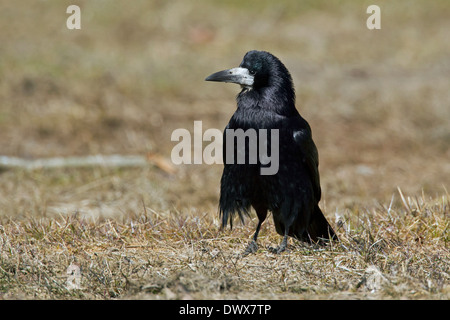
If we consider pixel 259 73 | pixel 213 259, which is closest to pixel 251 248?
pixel 213 259

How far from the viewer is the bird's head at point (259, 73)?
4.66 metres

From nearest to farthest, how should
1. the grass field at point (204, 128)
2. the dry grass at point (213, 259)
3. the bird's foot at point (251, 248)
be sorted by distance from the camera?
the dry grass at point (213, 259), the grass field at point (204, 128), the bird's foot at point (251, 248)

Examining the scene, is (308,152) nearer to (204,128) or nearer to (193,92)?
(204,128)

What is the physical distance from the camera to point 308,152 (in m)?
4.53

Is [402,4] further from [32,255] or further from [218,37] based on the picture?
[32,255]

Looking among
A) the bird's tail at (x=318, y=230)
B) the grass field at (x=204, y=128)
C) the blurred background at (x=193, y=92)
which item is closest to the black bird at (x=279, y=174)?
the bird's tail at (x=318, y=230)

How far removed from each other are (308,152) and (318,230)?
1.74 ft

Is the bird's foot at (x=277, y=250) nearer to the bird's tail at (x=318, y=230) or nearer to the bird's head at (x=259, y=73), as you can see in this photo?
the bird's tail at (x=318, y=230)

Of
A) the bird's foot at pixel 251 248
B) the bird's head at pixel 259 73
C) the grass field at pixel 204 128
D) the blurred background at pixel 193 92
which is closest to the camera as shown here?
the grass field at pixel 204 128

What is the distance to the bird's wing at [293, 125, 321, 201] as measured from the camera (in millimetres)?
4445

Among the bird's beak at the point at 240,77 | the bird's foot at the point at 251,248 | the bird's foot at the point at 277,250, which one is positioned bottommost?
the bird's foot at the point at 277,250

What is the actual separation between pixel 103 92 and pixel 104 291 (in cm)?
661

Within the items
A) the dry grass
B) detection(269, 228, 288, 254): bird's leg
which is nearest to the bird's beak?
the dry grass
